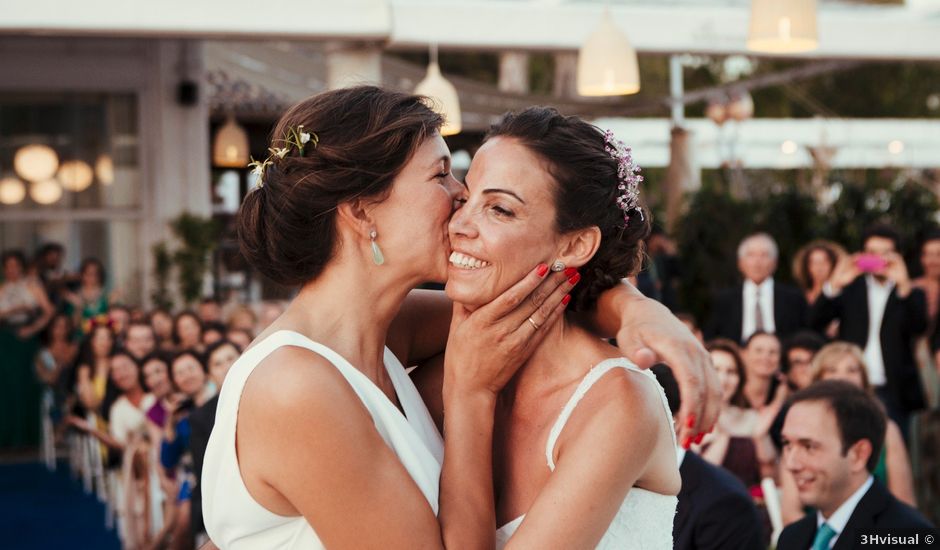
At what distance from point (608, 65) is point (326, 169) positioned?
4818 millimetres

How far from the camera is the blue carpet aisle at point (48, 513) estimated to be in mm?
8672

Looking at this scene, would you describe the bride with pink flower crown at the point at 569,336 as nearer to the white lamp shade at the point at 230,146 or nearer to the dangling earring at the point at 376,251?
the dangling earring at the point at 376,251

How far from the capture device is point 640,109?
15.5m

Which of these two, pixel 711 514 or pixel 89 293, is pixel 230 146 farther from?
pixel 711 514

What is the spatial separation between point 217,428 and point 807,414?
7.84 feet

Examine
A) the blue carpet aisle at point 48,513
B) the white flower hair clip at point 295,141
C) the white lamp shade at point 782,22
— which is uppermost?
the white lamp shade at point 782,22

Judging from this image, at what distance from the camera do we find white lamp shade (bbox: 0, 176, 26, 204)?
13.3 meters

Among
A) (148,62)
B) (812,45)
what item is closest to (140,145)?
(148,62)

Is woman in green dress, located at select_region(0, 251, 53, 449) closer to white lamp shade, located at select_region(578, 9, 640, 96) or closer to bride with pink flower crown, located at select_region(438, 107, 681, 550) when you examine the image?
white lamp shade, located at select_region(578, 9, 640, 96)

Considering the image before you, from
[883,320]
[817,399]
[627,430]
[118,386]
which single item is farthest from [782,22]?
[118,386]

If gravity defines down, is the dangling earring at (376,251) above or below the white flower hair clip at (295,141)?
below

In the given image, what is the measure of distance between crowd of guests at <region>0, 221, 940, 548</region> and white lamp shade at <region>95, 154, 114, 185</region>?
5.59ft

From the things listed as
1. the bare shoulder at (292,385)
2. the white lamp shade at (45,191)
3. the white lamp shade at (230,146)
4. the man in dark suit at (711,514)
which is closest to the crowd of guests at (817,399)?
the man in dark suit at (711,514)

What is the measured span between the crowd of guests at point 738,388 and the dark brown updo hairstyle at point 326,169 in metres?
1.90
